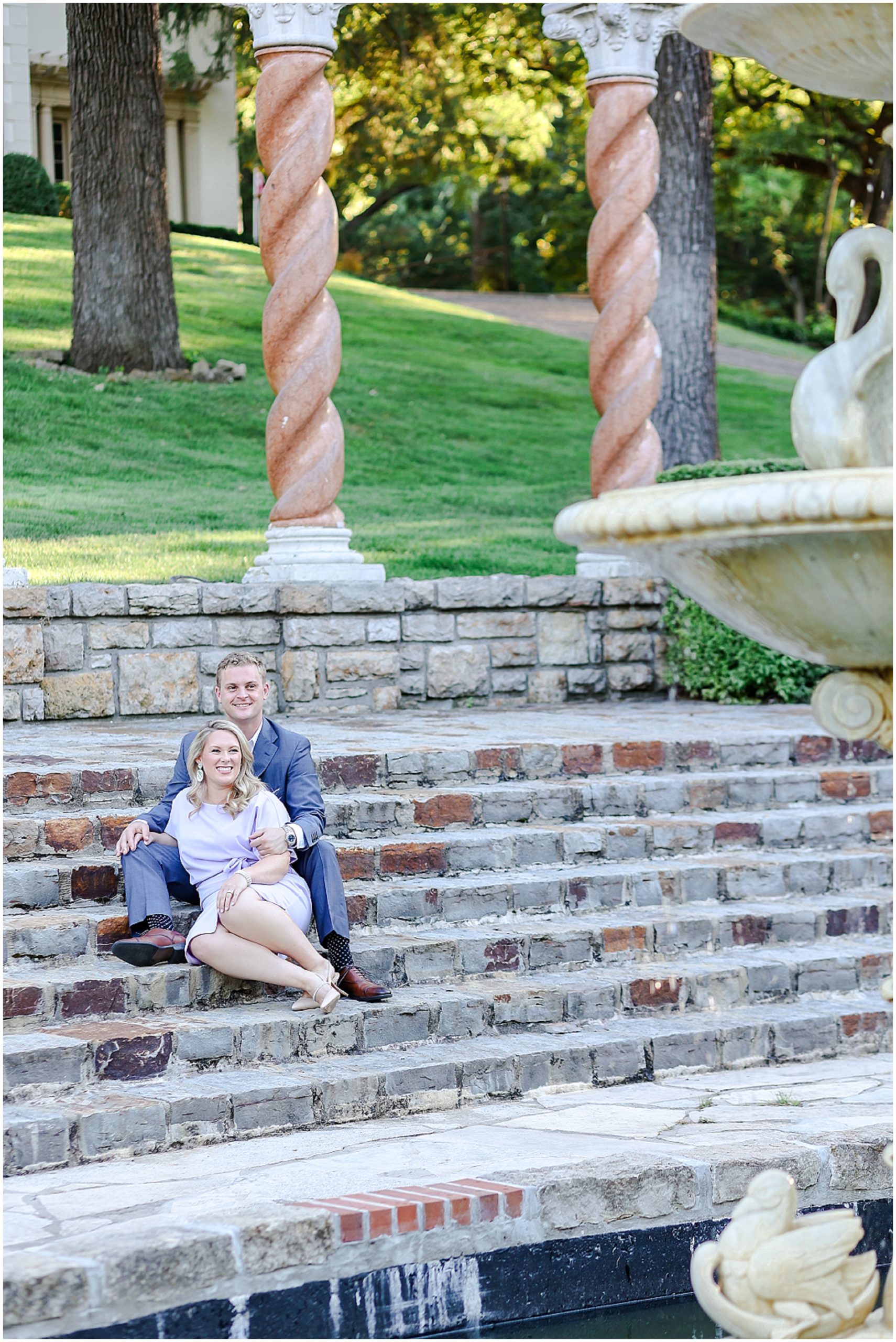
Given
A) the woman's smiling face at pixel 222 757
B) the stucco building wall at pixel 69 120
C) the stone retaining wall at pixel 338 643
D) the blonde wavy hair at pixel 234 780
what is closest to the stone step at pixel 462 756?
the stone retaining wall at pixel 338 643

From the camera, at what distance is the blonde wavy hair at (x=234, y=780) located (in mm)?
4867

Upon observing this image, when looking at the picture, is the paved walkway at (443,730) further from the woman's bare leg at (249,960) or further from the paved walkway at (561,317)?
the paved walkway at (561,317)

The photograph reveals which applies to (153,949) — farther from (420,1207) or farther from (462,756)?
(462,756)

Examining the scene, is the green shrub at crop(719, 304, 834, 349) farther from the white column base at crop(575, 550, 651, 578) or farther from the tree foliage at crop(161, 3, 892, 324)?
the white column base at crop(575, 550, 651, 578)

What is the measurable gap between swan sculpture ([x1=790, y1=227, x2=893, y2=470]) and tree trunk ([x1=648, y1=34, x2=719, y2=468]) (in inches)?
346

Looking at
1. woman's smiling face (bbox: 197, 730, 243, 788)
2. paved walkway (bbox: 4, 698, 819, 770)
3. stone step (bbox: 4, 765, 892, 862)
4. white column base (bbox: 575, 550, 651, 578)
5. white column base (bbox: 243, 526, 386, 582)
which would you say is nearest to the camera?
woman's smiling face (bbox: 197, 730, 243, 788)

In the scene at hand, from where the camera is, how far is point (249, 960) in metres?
4.58

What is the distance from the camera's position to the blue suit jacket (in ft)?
16.4

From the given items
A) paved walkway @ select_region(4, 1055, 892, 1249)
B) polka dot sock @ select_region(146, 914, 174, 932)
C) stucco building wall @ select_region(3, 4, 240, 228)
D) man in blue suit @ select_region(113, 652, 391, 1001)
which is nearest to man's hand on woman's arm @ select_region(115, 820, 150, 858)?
man in blue suit @ select_region(113, 652, 391, 1001)

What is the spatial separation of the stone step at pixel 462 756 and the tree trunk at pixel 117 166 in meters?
7.15

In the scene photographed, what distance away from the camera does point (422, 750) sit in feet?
20.7

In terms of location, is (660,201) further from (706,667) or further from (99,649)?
(99,649)

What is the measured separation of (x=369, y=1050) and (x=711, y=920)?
152 cm

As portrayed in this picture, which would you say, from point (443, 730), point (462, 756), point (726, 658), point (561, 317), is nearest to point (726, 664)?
point (726, 658)
